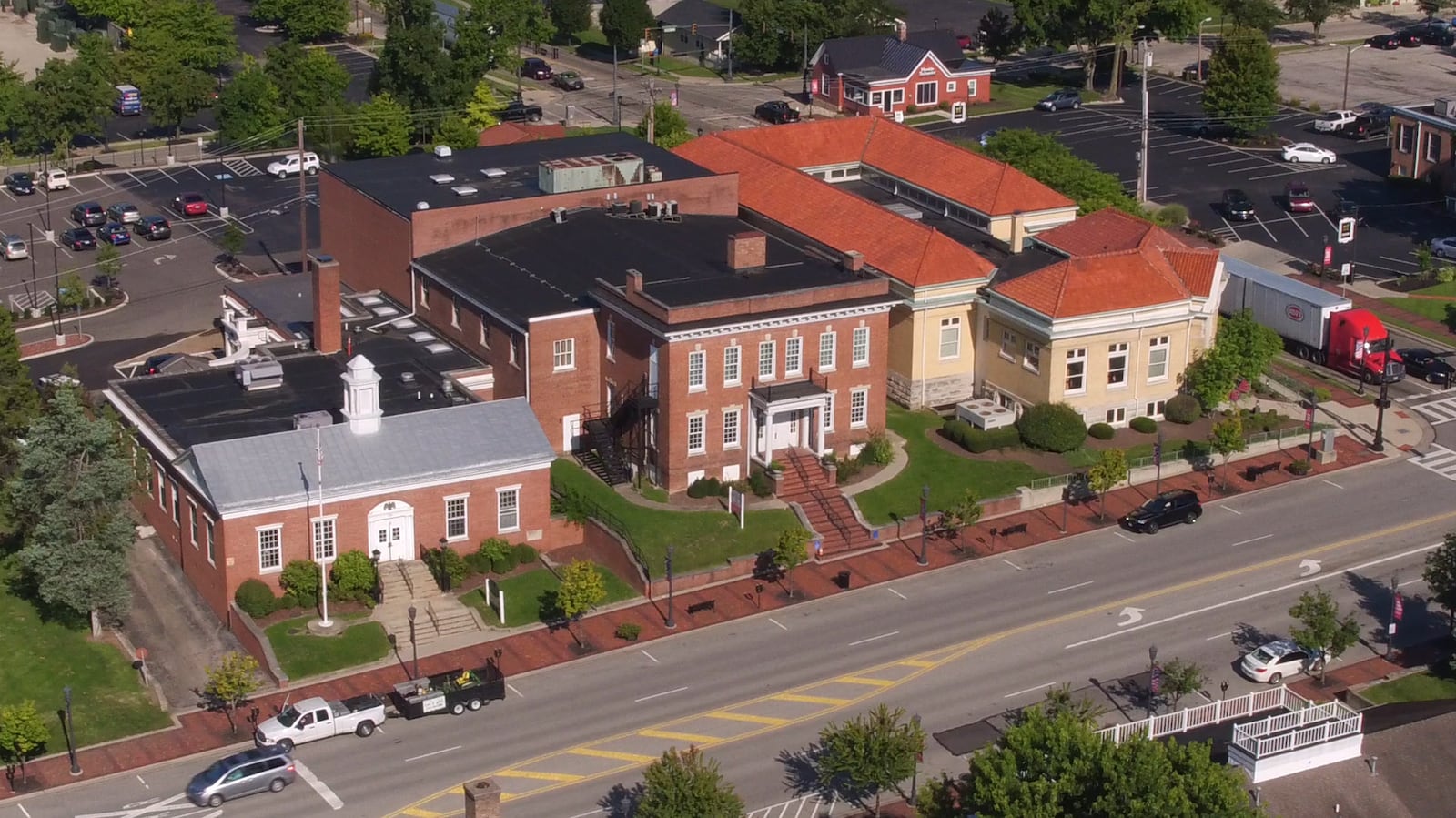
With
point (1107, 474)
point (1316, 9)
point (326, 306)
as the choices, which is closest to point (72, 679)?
point (326, 306)

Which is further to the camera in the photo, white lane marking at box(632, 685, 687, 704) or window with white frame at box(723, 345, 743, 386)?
window with white frame at box(723, 345, 743, 386)

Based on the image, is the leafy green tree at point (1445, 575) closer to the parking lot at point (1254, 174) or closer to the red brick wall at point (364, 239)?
the parking lot at point (1254, 174)

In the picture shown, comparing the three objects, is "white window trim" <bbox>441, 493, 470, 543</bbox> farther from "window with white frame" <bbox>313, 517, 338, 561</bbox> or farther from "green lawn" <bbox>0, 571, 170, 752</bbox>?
"green lawn" <bbox>0, 571, 170, 752</bbox>

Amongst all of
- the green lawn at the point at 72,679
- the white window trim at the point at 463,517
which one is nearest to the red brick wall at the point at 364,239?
Result: the white window trim at the point at 463,517

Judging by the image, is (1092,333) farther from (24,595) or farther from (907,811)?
(24,595)

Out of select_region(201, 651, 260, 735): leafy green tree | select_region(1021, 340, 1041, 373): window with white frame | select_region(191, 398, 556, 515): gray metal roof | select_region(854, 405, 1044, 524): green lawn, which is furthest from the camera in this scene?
select_region(1021, 340, 1041, 373): window with white frame

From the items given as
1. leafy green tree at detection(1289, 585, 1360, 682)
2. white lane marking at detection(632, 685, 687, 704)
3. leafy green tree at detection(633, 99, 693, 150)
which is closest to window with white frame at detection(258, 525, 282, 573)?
white lane marking at detection(632, 685, 687, 704)

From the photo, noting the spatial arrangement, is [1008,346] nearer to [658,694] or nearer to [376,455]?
[658,694]
